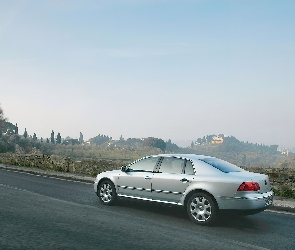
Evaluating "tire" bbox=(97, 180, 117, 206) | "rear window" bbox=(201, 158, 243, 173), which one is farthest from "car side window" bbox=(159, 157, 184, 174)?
"tire" bbox=(97, 180, 117, 206)

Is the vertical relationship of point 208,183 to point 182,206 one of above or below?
above

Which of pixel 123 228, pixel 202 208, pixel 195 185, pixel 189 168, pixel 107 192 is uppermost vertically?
pixel 189 168

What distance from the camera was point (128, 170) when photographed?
34.0ft

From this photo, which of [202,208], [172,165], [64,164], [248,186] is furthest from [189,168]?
[64,164]

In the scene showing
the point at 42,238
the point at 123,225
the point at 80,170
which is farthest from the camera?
the point at 80,170

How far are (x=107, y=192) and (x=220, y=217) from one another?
10.9 ft

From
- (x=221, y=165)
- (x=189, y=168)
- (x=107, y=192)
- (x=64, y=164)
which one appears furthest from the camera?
(x=64, y=164)

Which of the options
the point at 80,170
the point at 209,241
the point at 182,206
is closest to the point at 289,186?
the point at 182,206

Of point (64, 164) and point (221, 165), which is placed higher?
point (221, 165)

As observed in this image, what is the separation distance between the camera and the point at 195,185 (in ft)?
28.8

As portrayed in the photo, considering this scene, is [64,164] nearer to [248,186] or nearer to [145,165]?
[145,165]

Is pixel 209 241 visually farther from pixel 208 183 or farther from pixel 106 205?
pixel 106 205

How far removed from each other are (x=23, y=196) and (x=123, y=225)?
17.0ft

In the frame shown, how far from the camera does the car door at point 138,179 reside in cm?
980
